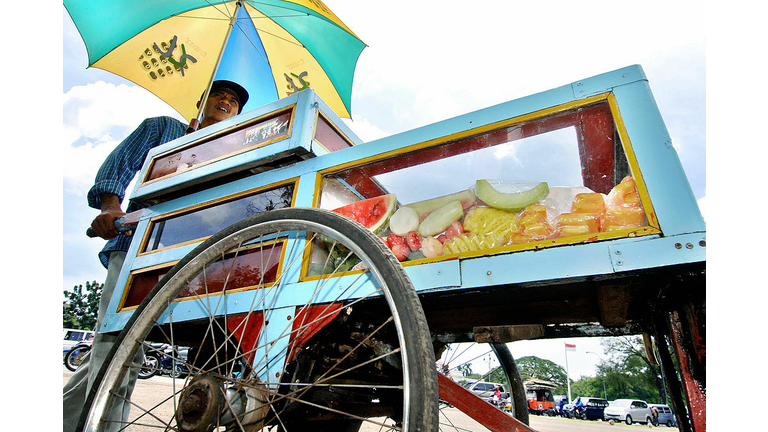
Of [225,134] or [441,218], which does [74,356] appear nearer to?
[225,134]

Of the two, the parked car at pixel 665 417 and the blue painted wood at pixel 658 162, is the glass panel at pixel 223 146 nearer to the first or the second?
the blue painted wood at pixel 658 162

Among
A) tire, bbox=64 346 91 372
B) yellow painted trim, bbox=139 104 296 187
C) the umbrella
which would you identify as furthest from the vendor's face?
tire, bbox=64 346 91 372

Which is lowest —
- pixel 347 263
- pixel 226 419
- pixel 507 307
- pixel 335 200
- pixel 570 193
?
pixel 226 419

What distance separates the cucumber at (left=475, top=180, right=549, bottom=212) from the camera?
1.79 metres

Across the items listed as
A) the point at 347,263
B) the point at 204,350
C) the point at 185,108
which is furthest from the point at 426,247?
the point at 185,108

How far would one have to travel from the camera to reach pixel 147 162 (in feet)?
11.0

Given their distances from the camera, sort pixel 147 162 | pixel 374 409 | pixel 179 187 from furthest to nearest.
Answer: pixel 147 162 < pixel 179 187 < pixel 374 409

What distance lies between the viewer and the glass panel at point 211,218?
2529 millimetres

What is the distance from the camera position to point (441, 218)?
196 centimetres

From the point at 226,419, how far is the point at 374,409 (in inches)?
39.7

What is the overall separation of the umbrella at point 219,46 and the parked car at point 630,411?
84.5 feet

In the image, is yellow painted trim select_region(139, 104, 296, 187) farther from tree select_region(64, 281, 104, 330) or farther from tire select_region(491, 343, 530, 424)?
tree select_region(64, 281, 104, 330)

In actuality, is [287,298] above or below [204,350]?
above

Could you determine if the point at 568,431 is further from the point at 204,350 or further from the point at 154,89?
the point at 154,89
